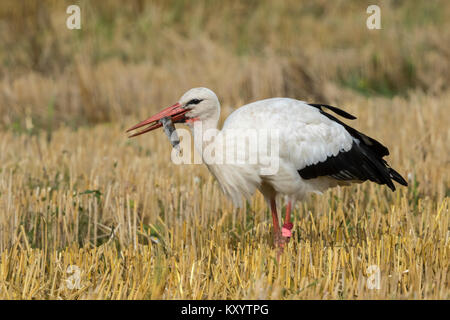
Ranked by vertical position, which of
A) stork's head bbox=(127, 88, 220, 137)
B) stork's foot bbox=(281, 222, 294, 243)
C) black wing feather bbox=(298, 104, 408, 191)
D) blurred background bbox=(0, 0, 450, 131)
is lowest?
stork's foot bbox=(281, 222, 294, 243)

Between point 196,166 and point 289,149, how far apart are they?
2.08 m

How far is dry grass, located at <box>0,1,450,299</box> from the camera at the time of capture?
12.5 ft

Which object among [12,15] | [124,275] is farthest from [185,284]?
[12,15]

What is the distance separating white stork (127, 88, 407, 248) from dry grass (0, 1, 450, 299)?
11.1 inches

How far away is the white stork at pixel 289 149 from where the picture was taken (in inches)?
170

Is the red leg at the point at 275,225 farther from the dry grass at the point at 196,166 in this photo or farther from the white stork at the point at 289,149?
the dry grass at the point at 196,166

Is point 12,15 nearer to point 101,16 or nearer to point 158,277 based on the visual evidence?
point 101,16

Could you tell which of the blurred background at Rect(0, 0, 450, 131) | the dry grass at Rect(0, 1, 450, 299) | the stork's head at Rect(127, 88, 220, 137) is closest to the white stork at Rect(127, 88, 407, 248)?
the stork's head at Rect(127, 88, 220, 137)

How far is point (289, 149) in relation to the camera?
4.49 meters

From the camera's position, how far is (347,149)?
488 cm

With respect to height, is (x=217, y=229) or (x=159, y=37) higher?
(x=159, y=37)

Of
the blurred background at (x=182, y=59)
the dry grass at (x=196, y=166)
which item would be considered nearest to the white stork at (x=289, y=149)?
the dry grass at (x=196, y=166)

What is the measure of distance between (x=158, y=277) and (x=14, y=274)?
0.79 meters

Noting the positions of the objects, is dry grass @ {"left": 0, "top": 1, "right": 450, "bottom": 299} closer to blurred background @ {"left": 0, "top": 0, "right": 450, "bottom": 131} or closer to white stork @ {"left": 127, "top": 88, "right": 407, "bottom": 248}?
blurred background @ {"left": 0, "top": 0, "right": 450, "bottom": 131}
